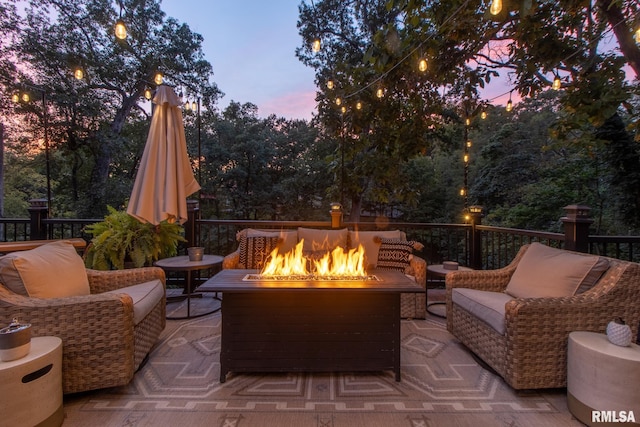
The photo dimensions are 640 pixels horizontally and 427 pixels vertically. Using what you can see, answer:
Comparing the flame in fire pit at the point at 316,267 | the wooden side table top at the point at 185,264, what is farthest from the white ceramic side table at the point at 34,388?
the wooden side table top at the point at 185,264

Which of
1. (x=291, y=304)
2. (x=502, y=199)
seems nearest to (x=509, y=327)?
(x=291, y=304)

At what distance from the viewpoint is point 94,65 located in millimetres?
9070

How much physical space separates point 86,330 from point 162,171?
152 cm

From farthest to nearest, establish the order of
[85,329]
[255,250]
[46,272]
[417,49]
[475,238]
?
1. [475,238]
2. [255,250]
3. [417,49]
4. [46,272]
5. [85,329]

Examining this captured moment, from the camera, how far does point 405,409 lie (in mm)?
1902

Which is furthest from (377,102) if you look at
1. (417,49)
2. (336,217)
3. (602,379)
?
(602,379)

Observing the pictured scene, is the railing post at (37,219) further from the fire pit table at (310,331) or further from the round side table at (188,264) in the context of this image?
the fire pit table at (310,331)

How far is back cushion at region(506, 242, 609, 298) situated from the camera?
219cm

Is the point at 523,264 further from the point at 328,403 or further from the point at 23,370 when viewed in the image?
the point at 23,370

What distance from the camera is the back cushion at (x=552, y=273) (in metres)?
2.19

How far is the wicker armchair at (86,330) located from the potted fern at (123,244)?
1.36 meters

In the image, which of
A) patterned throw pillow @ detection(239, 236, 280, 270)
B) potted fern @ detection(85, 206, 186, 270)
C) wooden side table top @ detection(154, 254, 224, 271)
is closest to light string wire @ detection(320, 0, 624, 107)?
patterned throw pillow @ detection(239, 236, 280, 270)

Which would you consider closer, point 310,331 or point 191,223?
point 310,331

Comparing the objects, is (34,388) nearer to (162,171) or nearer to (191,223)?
(162,171)
